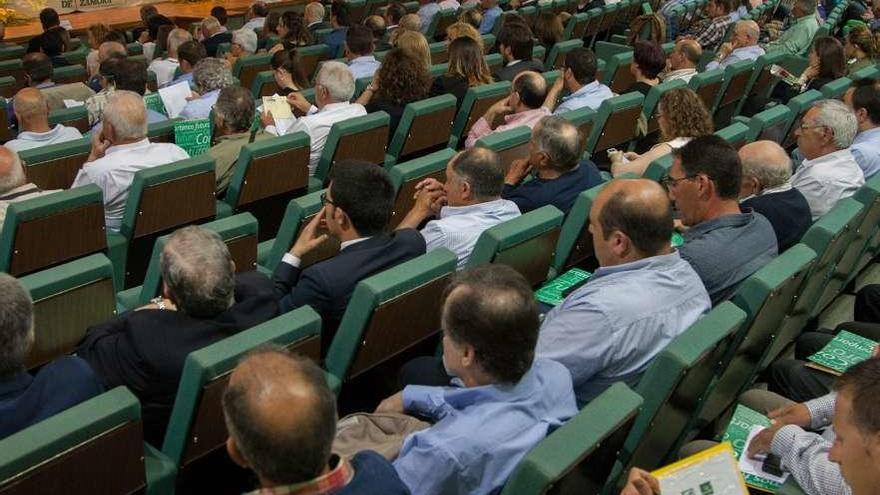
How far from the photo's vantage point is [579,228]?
9.83 ft

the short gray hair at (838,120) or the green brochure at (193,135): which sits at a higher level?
the short gray hair at (838,120)

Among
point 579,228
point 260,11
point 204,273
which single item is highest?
point 204,273

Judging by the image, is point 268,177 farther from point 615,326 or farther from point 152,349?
point 615,326

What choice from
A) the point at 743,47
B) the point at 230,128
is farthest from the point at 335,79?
the point at 743,47

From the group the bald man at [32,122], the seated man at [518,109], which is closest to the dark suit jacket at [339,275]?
the seated man at [518,109]

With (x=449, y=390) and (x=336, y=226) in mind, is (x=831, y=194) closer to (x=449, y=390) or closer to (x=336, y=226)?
(x=336, y=226)

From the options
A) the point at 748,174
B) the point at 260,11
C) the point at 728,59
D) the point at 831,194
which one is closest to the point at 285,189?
the point at 748,174

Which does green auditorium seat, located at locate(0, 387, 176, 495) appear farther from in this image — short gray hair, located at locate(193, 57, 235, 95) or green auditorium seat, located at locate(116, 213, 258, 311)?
short gray hair, located at locate(193, 57, 235, 95)

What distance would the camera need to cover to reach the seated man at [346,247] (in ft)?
8.09

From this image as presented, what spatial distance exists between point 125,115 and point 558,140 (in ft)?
5.91

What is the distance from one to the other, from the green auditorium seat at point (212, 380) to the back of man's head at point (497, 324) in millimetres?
413

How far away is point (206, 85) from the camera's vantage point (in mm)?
4730

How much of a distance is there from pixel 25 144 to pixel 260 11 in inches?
199

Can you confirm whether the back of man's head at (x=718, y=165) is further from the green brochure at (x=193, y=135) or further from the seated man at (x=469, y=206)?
the green brochure at (x=193, y=135)
